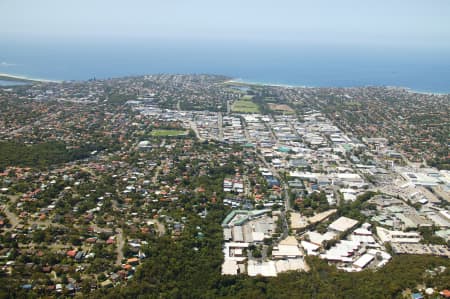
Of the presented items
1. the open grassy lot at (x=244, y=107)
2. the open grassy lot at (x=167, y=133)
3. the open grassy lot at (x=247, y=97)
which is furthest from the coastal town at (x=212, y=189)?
the open grassy lot at (x=247, y=97)

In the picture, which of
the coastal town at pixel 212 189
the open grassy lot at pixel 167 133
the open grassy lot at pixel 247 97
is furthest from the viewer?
the open grassy lot at pixel 247 97

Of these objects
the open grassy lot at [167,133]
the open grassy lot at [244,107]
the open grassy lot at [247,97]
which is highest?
the open grassy lot at [247,97]

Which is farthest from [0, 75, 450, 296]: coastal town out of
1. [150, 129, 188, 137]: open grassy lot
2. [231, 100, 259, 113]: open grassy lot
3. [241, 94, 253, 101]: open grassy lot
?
[241, 94, 253, 101]: open grassy lot

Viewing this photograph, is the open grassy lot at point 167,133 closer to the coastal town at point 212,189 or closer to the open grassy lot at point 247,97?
the coastal town at point 212,189

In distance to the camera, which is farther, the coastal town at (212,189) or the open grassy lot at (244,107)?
the open grassy lot at (244,107)

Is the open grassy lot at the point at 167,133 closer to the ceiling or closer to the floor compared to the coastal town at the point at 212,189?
closer to the ceiling

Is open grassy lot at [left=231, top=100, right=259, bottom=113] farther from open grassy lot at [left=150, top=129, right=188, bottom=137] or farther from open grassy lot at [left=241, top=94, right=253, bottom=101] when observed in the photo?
open grassy lot at [left=150, top=129, right=188, bottom=137]

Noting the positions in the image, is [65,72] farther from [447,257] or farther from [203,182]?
[447,257]
